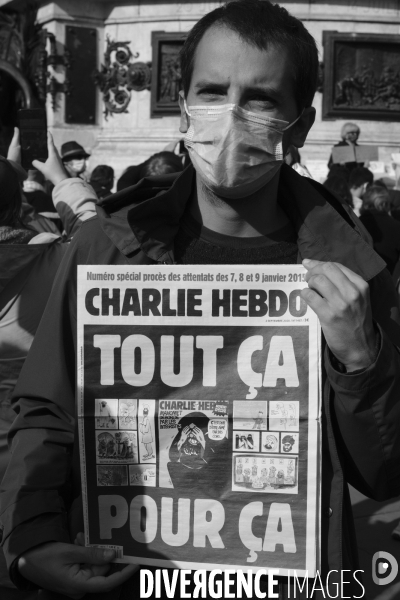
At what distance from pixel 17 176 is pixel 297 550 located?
2070mm

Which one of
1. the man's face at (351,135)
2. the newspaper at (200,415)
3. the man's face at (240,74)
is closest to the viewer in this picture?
the newspaper at (200,415)

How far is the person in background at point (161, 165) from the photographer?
6.48m

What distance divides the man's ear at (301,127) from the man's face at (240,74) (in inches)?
4.1

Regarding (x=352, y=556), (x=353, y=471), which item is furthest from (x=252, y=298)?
(x=352, y=556)

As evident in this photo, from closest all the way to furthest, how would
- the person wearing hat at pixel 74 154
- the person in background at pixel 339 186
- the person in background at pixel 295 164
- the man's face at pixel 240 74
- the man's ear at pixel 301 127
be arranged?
1. the man's face at pixel 240 74
2. the man's ear at pixel 301 127
3. the person in background at pixel 295 164
4. the person in background at pixel 339 186
5. the person wearing hat at pixel 74 154

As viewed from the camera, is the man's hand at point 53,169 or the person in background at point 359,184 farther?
the person in background at point 359,184

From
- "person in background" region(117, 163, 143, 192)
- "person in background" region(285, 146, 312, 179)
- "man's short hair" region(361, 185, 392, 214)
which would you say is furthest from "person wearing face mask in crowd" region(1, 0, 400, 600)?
"man's short hair" region(361, 185, 392, 214)

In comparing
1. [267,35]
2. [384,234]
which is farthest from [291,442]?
[384,234]

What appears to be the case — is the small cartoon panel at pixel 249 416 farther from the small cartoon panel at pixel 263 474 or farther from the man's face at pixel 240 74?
the man's face at pixel 240 74

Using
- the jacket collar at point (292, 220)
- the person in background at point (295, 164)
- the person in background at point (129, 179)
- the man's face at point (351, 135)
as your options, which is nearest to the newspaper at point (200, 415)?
the jacket collar at point (292, 220)

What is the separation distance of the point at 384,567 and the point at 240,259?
3.01 meters

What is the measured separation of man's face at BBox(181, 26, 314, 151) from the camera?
2033mm

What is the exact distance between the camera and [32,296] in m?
3.00

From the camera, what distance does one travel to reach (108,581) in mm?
1871
